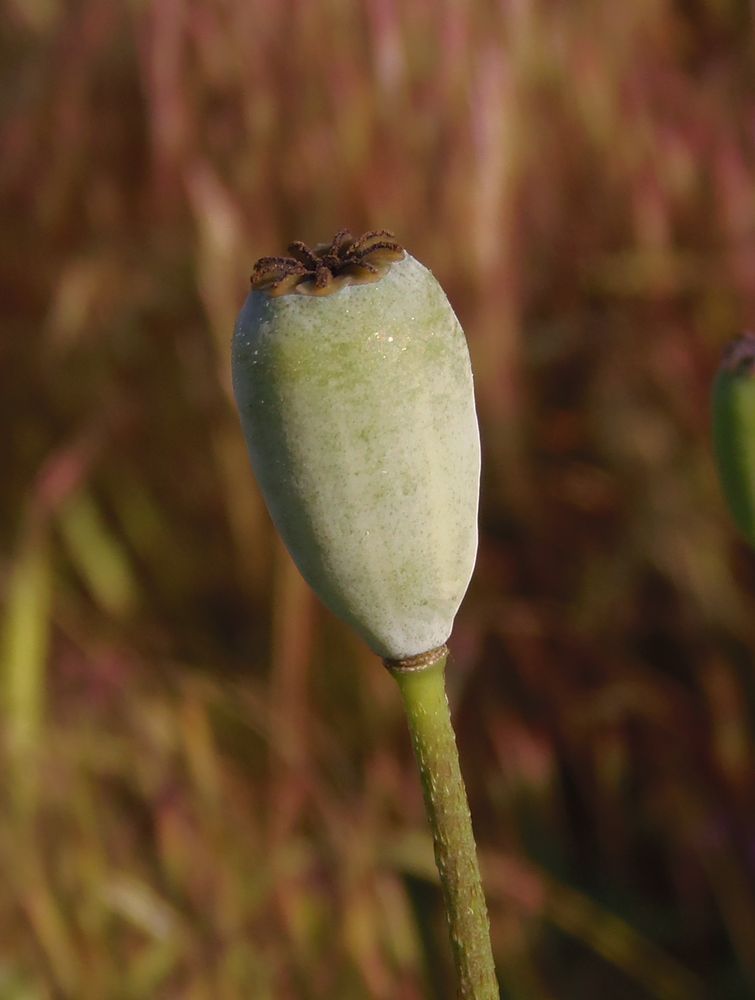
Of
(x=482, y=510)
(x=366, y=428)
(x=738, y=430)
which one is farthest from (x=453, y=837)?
(x=482, y=510)

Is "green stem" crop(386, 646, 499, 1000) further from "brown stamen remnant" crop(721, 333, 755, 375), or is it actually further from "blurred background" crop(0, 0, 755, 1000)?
"blurred background" crop(0, 0, 755, 1000)

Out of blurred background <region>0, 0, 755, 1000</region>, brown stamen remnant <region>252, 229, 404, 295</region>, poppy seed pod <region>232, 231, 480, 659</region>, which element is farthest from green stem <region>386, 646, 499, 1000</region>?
blurred background <region>0, 0, 755, 1000</region>

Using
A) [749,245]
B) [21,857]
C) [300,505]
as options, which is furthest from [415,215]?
[300,505]

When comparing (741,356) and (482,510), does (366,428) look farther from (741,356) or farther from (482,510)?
(482,510)

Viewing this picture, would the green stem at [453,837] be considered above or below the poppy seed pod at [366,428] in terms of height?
below

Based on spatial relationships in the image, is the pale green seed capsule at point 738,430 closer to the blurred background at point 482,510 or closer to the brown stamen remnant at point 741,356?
the brown stamen remnant at point 741,356

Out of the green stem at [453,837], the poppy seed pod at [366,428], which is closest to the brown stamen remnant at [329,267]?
the poppy seed pod at [366,428]

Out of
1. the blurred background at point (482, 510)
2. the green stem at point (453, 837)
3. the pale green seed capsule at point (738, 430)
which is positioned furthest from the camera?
the blurred background at point (482, 510)
